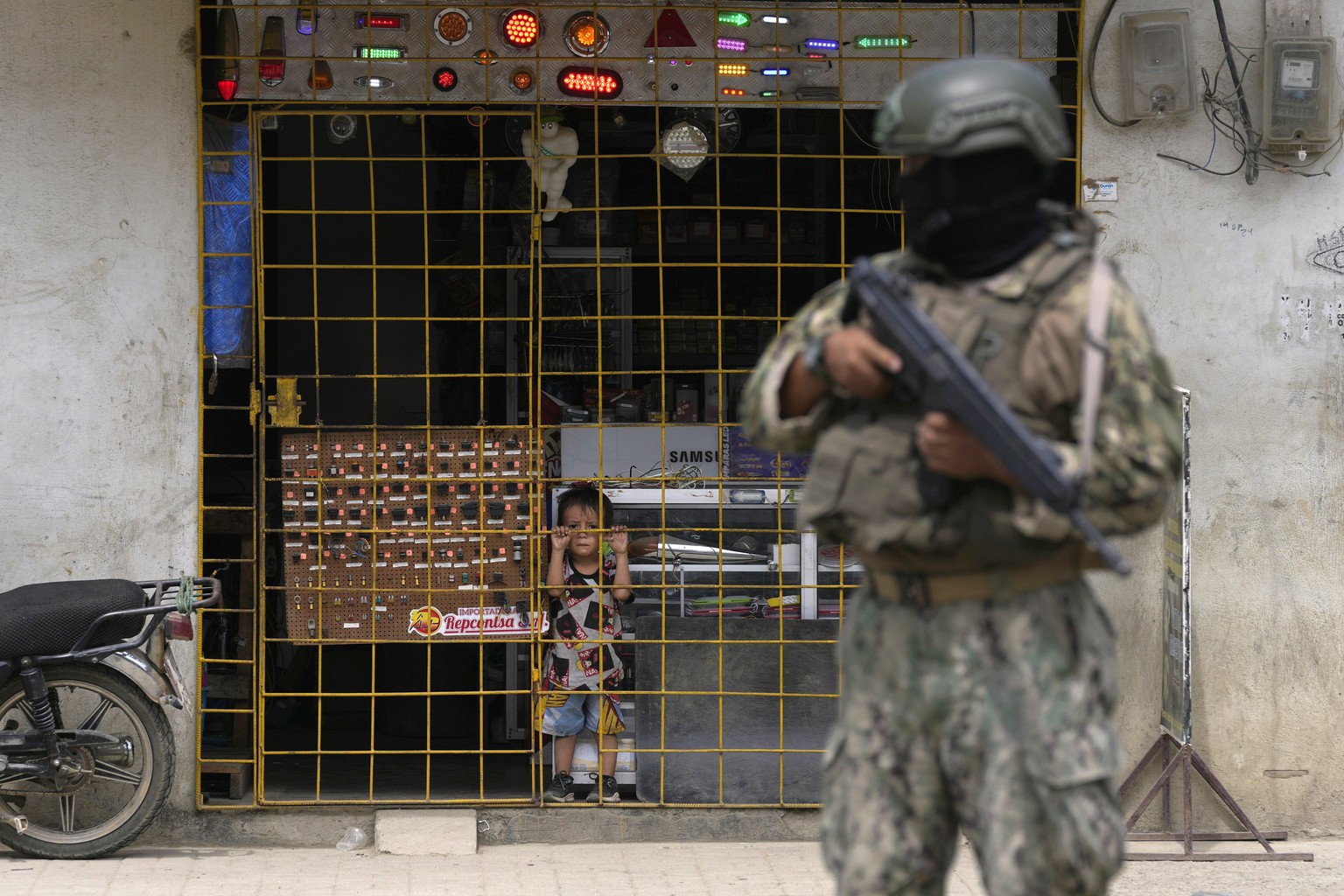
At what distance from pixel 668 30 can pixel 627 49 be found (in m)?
0.17

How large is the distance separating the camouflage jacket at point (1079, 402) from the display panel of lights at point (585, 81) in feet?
10.3

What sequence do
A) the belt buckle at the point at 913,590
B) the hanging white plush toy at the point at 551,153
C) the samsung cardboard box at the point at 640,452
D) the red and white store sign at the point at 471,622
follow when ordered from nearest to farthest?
1. the belt buckle at the point at 913,590
2. the hanging white plush toy at the point at 551,153
3. the red and white store sign at the point at 471,622
4. the samsung cardboard box at the point at 640,452

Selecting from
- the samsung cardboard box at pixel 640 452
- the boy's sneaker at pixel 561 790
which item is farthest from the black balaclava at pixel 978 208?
the boy's sneaker at pixel 561 790

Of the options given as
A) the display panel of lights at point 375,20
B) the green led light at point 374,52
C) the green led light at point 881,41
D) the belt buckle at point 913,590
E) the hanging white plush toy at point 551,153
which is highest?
the display panel of lights at point 375,20

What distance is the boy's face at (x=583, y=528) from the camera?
604cm

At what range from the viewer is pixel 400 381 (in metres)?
7.73

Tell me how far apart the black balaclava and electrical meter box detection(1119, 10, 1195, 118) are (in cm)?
311

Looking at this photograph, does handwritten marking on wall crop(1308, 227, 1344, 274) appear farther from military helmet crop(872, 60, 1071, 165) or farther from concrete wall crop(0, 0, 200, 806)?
concrete wall crop(0, 0, 200, 806)

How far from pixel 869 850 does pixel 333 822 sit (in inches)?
136

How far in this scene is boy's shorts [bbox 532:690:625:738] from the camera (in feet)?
19.7

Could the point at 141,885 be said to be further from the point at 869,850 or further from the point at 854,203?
the point at 854,203

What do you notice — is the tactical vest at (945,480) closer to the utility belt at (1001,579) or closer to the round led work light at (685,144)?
the utility belt at (1001,579)

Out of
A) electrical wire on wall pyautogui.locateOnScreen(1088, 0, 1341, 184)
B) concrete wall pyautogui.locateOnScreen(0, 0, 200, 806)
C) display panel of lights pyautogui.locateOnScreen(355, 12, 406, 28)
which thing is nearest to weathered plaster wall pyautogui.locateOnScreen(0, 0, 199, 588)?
concrete wall pyautogui.locateOnScreen(0, 0, 200, 806)

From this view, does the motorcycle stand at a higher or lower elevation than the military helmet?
lower
